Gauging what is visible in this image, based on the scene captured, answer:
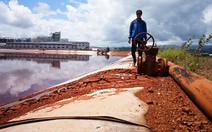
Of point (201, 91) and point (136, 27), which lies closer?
point (201, 91)

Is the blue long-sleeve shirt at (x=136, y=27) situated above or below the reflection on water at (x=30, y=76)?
above

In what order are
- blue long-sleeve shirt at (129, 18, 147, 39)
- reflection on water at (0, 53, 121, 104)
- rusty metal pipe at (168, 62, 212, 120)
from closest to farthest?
rusty metal pipe at (168, 62, 212, 120) → blue long-sleeve shirt at (129, 18, 147, 39) → reflection on water at (0, 53, 121, 104)

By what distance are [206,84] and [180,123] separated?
613 millimetres

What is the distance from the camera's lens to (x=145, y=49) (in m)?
4.90

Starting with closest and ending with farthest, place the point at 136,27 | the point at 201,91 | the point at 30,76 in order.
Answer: the point at 201,91
the point at 136,27
the point at 30,76

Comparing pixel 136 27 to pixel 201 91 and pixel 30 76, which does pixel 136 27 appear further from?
pixel 30 76

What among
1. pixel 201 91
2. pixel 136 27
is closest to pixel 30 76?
pixel 136 27

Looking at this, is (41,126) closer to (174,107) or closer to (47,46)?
(174,107)

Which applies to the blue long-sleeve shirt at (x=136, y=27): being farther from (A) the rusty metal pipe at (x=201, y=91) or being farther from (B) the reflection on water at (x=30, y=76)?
(B) the reflection on water at (x=30, y=76)

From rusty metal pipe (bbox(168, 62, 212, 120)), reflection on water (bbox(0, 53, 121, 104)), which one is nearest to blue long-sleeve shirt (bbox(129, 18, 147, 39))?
rusty metal pipe (bbox(168, 62, 212, 120))

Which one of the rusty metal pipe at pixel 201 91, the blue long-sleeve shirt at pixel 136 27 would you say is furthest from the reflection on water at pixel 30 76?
the rusty metal pipe at pixel 201 91

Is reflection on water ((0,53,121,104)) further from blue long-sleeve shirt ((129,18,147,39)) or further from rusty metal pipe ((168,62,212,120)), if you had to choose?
rusty metal pipe ((168,62,212,120))

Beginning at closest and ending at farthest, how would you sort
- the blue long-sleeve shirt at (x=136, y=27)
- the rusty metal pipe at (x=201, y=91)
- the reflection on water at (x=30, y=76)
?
the rusty metal pipe at (x=201, y=91) → the blue long-sleeve shirt at (x=136, y=27) → the reflection on water at (x=30, y=76)

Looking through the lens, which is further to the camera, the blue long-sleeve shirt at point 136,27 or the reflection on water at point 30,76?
the reflection on water at point 30,76
